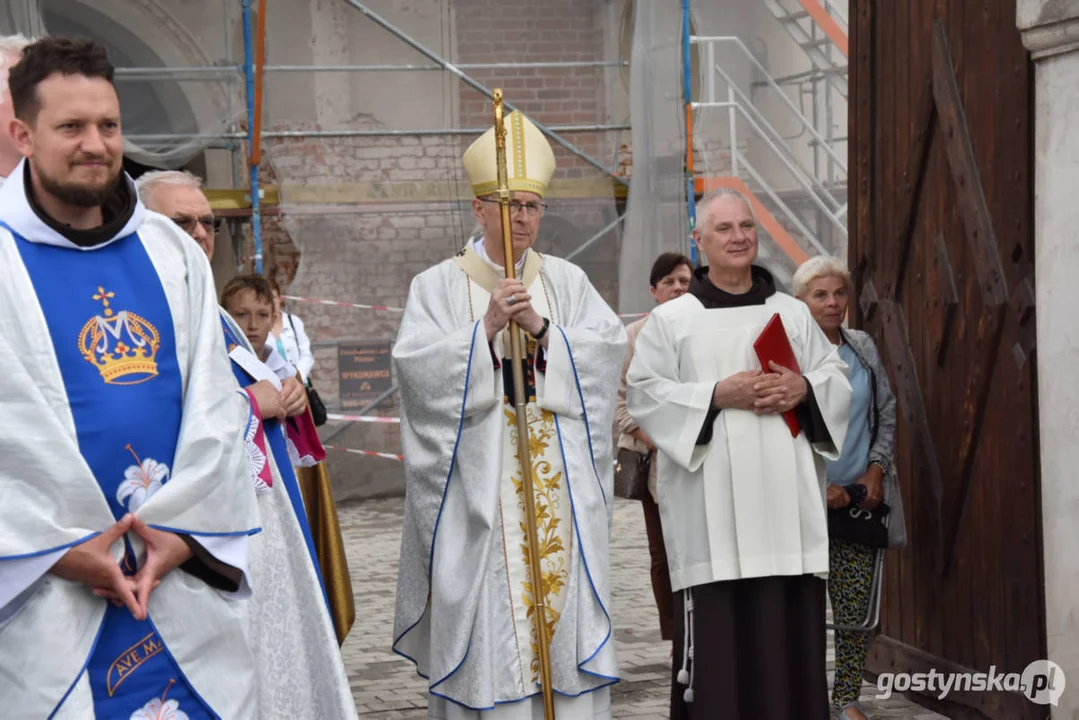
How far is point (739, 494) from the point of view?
5027 millimetres

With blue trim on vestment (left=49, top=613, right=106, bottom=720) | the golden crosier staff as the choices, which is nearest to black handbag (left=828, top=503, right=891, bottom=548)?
the golden crosier staff

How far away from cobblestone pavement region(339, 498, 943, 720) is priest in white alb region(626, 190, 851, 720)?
2.74 ft

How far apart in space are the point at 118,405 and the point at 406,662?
400cm

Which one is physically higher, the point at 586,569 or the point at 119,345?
the point at 119,345

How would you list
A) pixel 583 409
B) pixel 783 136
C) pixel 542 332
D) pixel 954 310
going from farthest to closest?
1. pixel 783 136
2. pixel 954 310
3. pixel 583 409
4. pixel 542 332

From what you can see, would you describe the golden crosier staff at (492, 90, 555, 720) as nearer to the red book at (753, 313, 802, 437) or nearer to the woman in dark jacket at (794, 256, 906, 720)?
the red book at (753, 313, 802, 437)

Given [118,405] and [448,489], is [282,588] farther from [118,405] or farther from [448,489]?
[448,489]

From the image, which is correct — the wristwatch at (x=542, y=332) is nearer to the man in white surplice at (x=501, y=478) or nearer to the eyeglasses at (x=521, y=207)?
the man in white surplice at (x=501, y=478)

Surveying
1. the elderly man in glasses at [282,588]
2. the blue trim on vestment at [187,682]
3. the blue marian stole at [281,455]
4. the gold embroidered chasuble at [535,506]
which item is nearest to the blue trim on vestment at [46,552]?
the blue trim on vestment at [187,682]

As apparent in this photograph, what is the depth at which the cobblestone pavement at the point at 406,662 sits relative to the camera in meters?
6.06

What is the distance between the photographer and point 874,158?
6.62 metres

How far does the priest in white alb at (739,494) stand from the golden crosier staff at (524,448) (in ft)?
1.42

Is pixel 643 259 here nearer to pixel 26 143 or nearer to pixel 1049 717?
pixel 1049 717

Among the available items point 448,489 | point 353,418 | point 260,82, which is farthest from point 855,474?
point 353,418
